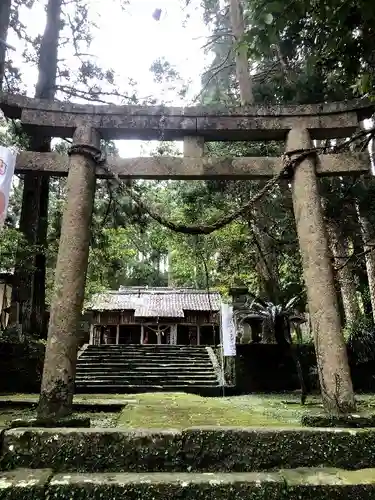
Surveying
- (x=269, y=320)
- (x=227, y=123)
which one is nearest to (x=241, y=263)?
(x=269, y=320)

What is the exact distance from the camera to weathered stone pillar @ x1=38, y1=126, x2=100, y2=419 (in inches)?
147

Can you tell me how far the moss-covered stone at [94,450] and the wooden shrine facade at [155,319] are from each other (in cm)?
1969

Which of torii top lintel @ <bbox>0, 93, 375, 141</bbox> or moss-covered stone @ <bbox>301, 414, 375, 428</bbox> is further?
torii top lintel @ <bbox>0, 93, 375, 141</bbox>

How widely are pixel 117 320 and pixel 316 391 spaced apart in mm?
16573

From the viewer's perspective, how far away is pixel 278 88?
983cm

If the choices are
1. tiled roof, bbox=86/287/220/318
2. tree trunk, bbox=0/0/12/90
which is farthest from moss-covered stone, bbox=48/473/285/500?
tiled roof, bbox=86/287/220/318

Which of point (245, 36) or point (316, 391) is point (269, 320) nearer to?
point (316, 391)

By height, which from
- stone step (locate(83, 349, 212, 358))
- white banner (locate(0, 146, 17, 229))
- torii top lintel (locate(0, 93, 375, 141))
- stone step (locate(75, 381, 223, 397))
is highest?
torii top lintel (locate(0, 93, 375, 141))

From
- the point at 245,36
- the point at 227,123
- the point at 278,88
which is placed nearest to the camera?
the point at 245,36

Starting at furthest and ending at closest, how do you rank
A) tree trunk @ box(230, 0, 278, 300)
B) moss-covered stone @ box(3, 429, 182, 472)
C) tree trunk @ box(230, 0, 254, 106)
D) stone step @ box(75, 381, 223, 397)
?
tree trunk @ box(230, 0, 278, 300) < stone step @ box(75, 381, 223, 397) < tree trunk @ box(230, 0, 254, 106) < moss-covered stone @ box(3, 429, 182, 472)

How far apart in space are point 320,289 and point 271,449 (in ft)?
5.53

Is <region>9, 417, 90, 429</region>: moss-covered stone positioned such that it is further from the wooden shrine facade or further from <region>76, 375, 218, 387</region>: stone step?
the wooden shrine facade

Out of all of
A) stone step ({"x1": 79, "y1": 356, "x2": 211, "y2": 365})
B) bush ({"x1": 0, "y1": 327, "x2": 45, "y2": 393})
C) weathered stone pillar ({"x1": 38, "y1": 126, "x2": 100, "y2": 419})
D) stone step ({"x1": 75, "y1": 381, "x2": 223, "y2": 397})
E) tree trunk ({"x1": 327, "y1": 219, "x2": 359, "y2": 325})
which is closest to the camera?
weathered stone pillar ({"x1": 38, "y1": 126, "x2": 100, "y2": 419})

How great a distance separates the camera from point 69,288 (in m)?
4.02
